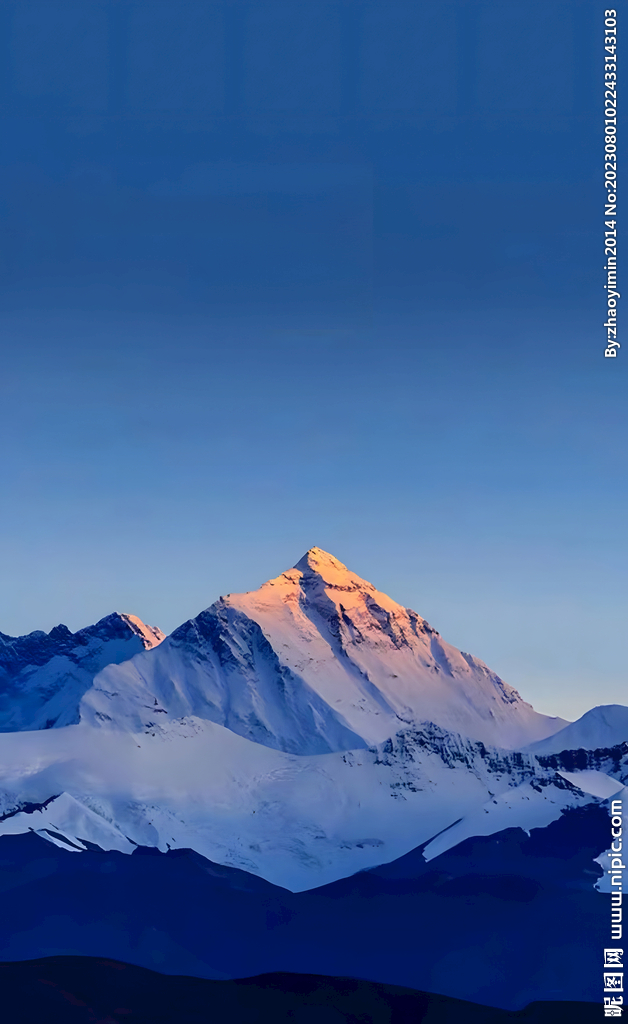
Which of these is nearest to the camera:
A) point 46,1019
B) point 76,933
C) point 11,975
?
point 46,1019

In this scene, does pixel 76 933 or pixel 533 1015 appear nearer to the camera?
pixel 533 1015

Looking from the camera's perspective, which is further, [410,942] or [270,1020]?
[410,942]

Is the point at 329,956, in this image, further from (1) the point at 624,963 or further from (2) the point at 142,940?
(1) the point at 624,963

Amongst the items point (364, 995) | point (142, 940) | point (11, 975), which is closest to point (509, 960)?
point (364, 995)

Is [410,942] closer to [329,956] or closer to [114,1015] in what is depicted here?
[329,956]

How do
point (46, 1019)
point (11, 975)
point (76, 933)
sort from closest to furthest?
1. point (46, 1019)
2. point (11, 975)
3. point (76, 933)

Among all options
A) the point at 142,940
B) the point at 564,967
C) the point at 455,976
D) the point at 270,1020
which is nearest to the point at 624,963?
the point at 564,967
